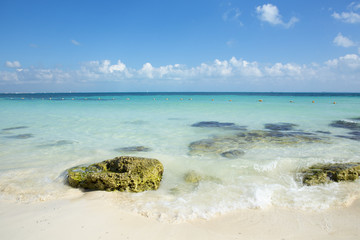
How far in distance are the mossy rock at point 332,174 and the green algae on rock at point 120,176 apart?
12.9ft

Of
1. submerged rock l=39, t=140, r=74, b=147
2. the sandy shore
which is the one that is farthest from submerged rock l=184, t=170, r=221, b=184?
submerged rock l=39, t=140, r=74, b=147

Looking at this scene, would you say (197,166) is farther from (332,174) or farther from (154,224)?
(332,174)

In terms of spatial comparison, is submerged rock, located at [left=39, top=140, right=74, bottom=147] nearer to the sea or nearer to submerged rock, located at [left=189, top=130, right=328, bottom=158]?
the sea

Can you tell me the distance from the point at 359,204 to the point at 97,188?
5.78 metres

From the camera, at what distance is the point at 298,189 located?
17.3ft

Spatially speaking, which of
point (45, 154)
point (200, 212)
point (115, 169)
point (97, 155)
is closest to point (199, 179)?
point (200, 212)

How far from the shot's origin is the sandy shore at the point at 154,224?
3557mm

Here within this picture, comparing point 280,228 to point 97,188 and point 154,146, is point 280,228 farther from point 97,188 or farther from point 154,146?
point 154,146

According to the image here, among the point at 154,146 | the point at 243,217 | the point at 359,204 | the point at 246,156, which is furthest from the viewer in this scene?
the point at 154,146

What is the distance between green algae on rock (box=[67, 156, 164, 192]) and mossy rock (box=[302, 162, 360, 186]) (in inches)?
→ 155

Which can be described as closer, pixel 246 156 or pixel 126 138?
pixel 246 156

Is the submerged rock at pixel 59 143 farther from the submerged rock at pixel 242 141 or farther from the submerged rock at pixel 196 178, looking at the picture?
the submerged rock at pixel 196 178

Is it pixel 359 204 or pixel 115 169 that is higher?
pixel 115 169

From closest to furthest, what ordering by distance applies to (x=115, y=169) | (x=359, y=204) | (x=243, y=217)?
(x=243, y=217)
(x=359, y=204)
(x=115, y=169)
